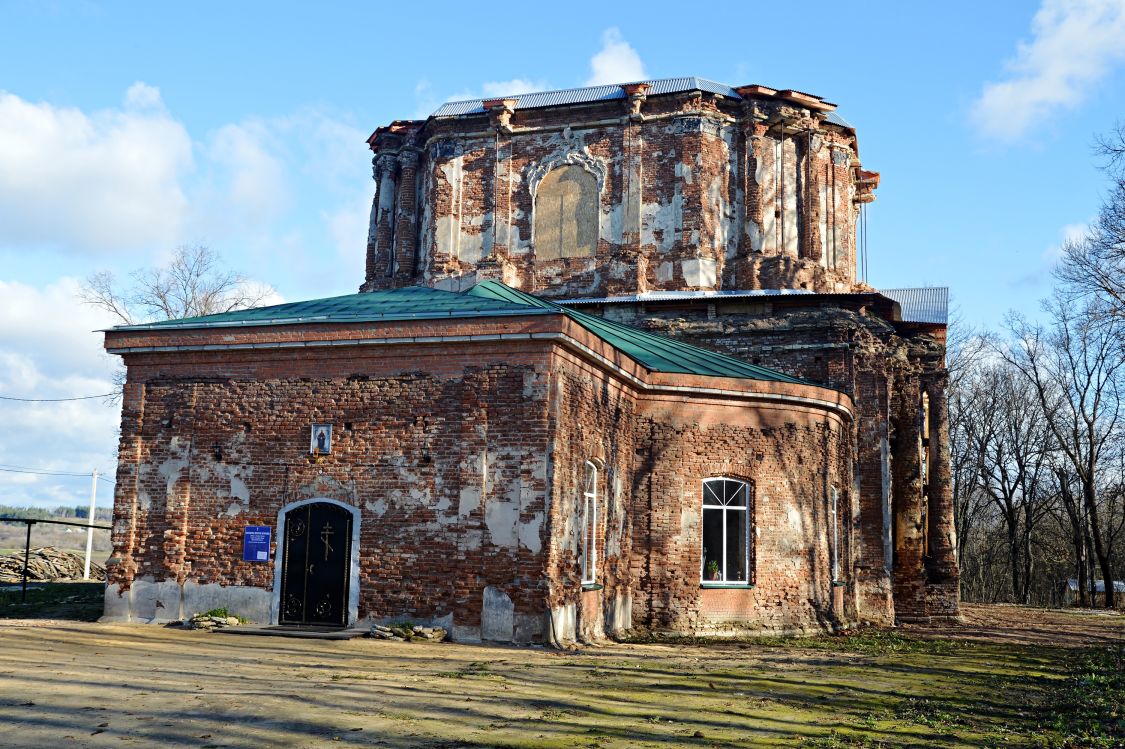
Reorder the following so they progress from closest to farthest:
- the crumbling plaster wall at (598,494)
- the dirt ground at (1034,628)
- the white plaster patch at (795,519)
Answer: the crumbling plaster wall at (598,494), the white plaster patch at (795,519), the dirt ground at (1034,628)

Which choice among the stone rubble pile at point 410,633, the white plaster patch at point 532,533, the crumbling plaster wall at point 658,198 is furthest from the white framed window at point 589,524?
the crumbling plaster wall at point 658,198

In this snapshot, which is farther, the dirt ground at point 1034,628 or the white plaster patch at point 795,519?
the dirt ground at point 1034,628

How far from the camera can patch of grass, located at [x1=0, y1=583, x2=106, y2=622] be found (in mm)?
15625

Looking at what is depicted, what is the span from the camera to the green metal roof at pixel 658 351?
17.0 metres

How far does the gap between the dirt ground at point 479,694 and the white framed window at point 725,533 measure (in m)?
2.39

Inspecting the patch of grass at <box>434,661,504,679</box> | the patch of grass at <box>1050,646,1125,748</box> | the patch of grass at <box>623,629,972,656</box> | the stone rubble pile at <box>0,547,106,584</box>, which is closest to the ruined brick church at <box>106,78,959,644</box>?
the patch of grass at <box>623,629,972,656</box>

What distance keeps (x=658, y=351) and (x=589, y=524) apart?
429cm

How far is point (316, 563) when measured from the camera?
14.1m

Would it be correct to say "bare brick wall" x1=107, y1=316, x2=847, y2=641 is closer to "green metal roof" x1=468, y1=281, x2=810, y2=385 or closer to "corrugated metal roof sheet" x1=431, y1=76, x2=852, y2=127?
"green metal roof" x1=468, y1=281, x2=810, y2=385

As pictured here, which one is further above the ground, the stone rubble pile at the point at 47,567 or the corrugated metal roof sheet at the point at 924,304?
the corrugated metal roof sheet at the point at 924,304

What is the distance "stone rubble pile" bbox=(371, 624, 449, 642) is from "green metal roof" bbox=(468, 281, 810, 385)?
502 centimetres

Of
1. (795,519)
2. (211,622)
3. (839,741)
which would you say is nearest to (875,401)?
(795,519)

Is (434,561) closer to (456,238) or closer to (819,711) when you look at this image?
(819,711)

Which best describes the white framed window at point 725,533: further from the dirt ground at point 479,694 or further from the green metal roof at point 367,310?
the green metal roof at point 367,310
